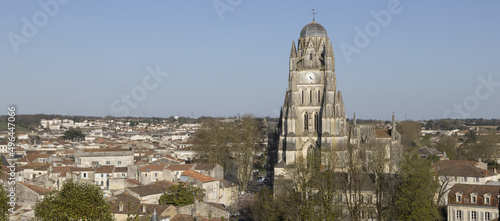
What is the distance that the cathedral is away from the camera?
55125 millimetres

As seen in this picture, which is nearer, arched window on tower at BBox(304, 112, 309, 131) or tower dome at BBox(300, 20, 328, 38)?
arched window on tower at BBox(304, 112, 309, 131)

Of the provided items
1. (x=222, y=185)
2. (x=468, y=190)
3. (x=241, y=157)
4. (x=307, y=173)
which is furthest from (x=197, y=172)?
(x=468, y=190)

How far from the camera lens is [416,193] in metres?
40.3

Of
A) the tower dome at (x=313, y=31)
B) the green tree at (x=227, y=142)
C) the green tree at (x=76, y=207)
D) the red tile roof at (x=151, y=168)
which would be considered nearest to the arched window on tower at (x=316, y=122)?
the tower dome at (x=313, y=31)

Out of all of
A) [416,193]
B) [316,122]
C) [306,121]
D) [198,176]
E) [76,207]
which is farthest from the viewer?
[198,176]

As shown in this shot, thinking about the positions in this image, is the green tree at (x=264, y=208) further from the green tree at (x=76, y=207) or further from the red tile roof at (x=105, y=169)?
the red tile roof at (x=105, y=169)

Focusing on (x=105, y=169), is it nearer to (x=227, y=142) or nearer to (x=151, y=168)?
(x=151, y=168)

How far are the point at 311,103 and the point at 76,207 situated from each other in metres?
→ 31.9

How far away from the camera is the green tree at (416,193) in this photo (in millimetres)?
39500

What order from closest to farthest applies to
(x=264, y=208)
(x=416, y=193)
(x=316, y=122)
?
(x=416, y=193)
(x=264, y=208)
(x=316, y=122)

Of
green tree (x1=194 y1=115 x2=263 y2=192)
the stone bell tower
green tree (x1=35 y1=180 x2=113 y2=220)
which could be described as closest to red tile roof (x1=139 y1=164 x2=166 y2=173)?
green tree (x1=194 y1=115 x2=263 y2=192)

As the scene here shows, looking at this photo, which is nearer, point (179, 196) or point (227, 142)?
point (179, 196)
